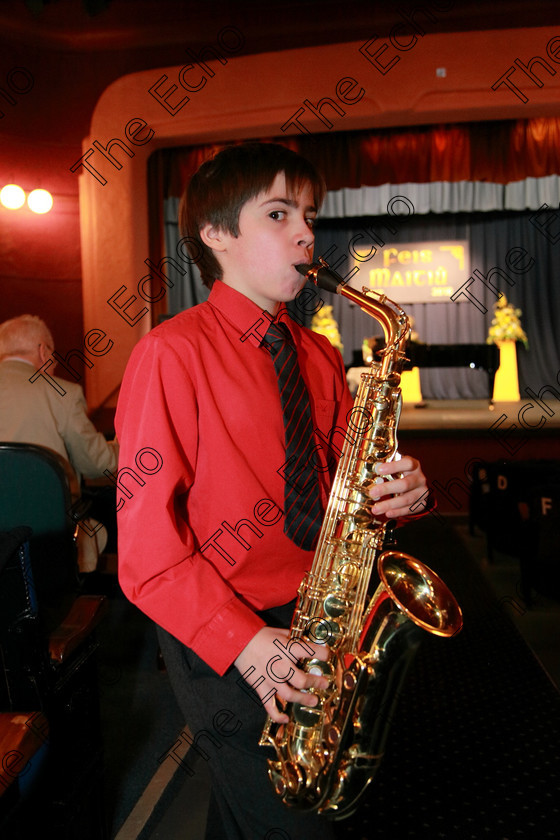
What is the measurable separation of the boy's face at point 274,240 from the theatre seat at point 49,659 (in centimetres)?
87

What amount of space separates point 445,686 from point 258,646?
2110 mm

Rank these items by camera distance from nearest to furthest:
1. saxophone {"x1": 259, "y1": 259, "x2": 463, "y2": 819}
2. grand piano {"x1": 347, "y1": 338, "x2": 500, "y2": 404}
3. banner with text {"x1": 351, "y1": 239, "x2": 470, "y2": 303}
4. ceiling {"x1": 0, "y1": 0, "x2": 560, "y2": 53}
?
1. saxophone {"x1": 259, "y1": 259, "x2": 463, "y2": 819}
2. ceiling {"x1": 0, "y1": 0, "x2": 560, "y2": 53}
3. grand piano {"x1": 347, "y1": 338, "x2": 500, "y2": 404}
4. banner with text {"x1": 351, "y1": 239, "x2": 470, "y2": 303}

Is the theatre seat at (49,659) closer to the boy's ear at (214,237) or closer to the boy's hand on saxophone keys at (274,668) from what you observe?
the boy's hand on saxophone keys at (274,668)

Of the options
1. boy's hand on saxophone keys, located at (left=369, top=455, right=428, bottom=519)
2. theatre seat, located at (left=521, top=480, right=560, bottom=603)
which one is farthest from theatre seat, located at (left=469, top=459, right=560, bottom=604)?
boy's hand on saxophone keys, located at (left=369, top=455, right=428, bottom=519)

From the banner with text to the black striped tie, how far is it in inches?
Answer: 424

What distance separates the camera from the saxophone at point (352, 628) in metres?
1.21

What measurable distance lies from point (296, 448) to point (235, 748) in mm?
589

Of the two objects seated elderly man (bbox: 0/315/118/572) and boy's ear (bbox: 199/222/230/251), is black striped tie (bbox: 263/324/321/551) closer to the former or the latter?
boy's ear (bbox: 199/222/230/251)

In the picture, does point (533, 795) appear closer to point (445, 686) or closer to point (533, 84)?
point (445, 686)

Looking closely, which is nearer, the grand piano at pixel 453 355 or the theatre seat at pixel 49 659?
the theatre seat at pixel 49 659

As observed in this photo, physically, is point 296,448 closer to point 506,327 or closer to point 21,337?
point 21,337

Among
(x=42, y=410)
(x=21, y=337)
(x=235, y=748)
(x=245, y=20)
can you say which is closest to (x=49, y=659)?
(x=235, y=748)

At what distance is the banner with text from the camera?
11.8 m

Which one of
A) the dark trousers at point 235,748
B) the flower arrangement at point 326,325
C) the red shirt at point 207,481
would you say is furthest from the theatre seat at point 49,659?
the flower arrangement at point 326,325
